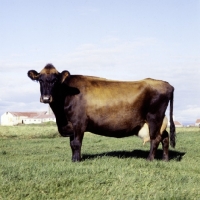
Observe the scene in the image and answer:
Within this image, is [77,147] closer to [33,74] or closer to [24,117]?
[33,74]

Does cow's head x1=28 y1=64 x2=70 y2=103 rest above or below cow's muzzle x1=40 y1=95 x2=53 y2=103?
above

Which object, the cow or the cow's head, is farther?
the cow

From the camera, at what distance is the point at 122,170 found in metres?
7.56

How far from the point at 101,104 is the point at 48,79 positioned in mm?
1644

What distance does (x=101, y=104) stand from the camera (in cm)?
995

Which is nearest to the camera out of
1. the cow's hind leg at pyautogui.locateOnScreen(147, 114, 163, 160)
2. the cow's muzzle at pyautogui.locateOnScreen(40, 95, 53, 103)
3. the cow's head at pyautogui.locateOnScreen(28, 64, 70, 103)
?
the cow's muzzle at pyautogui.locateOnScreen(40, 95, 53, 103)

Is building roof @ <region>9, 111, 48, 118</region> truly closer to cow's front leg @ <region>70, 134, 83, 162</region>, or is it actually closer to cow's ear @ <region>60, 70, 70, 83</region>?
cow's front leg @ <region>70, 134, 83, 162</region>

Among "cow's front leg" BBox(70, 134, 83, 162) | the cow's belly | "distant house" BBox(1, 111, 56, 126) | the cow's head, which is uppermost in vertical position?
A: the cow's head

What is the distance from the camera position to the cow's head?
9.12m

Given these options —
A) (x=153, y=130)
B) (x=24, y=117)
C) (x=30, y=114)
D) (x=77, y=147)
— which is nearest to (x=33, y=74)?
(x=77, y=147)

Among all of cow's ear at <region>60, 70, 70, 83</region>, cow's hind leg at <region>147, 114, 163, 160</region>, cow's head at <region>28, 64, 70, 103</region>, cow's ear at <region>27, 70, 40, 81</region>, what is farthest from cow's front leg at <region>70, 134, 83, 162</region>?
cow's hind leg at <region>147, 114, 163, 160</region>

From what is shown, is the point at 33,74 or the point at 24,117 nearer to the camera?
the point at 33,74

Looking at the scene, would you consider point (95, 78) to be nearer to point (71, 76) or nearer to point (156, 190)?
point (71, 76)

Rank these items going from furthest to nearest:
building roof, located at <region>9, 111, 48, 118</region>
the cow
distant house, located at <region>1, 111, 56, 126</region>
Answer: building roof, located at <region>9, 111, 48, 118</region>
distant house, located at <region>1, 111, 56, 126</region>
the cow
